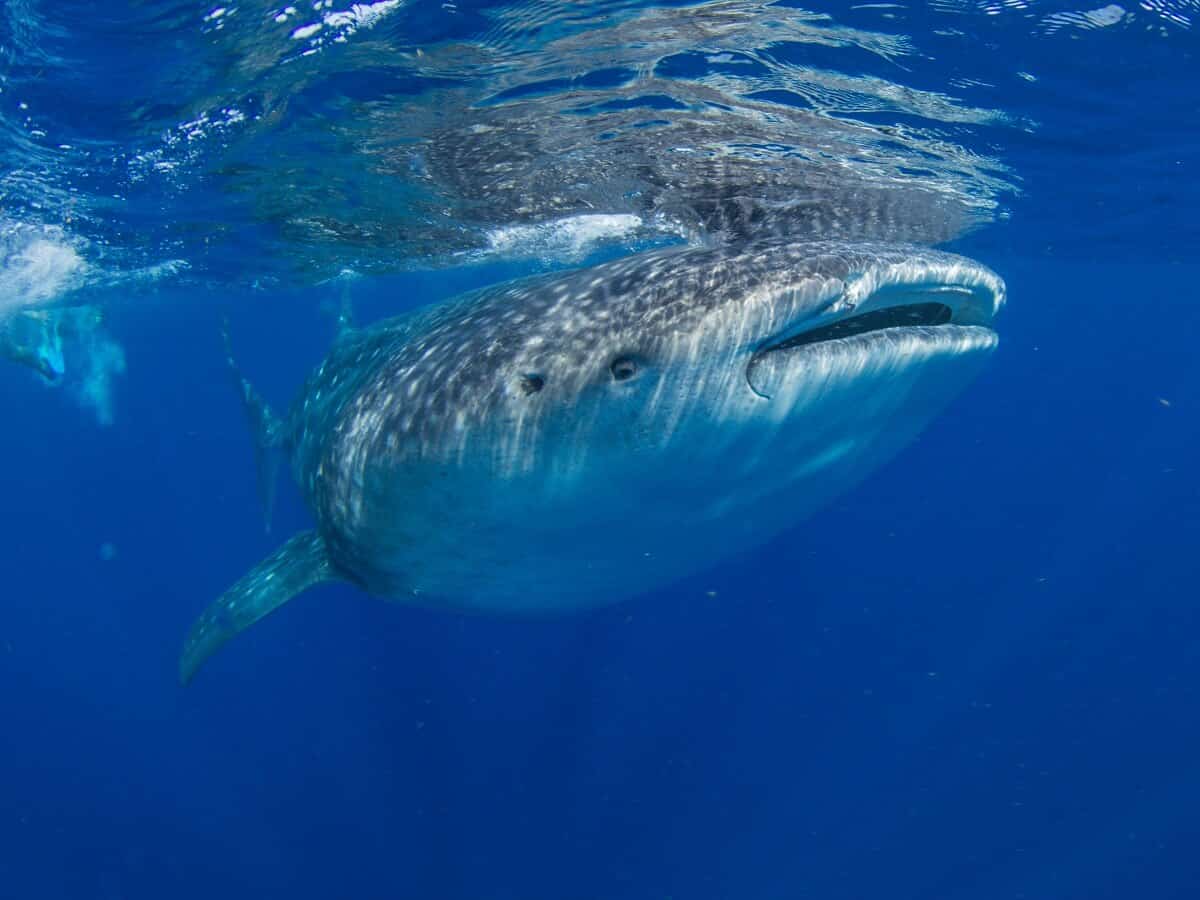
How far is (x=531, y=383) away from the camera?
3982 millimetres

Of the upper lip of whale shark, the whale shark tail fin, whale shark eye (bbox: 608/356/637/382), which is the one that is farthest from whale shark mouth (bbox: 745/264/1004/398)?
the whale shark tail fin

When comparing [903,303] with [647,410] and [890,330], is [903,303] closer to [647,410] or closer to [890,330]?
[890,330]

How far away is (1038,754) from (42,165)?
2304cm

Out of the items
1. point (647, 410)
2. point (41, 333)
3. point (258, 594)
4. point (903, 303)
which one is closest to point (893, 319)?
point (903, 303)

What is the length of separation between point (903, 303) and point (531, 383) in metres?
1.81

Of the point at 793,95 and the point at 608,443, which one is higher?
the point at 793,95

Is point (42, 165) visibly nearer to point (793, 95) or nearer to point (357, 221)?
point (357, 221)

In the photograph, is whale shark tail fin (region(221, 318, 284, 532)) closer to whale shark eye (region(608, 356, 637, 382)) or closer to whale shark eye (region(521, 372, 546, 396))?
whale shark eye (region(521, 372, 546, 396))

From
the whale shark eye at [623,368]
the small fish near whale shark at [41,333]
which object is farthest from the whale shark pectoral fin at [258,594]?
the small fish near whale shark at [41,333]

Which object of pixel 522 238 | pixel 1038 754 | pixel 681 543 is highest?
pixel 681 543

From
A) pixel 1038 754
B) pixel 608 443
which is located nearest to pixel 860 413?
pixel 608 443

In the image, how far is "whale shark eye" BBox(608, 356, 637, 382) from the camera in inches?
141

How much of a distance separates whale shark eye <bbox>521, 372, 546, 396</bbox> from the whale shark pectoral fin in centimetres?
292

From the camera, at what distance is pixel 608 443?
3775 millimetres
